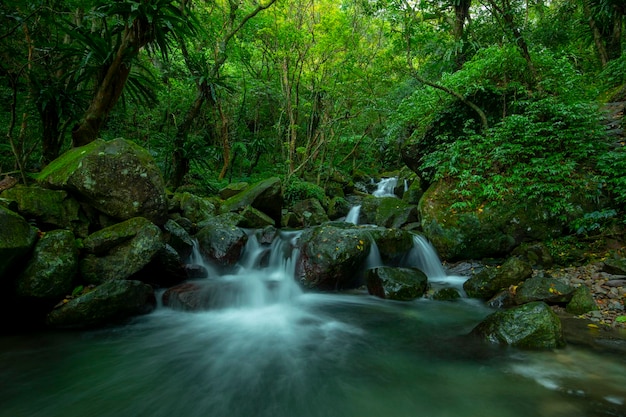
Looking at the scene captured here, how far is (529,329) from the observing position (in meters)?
3.18

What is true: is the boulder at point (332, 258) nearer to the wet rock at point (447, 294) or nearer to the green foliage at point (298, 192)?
the wet rock at point (447, 294)

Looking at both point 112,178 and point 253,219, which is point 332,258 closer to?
point 253,219

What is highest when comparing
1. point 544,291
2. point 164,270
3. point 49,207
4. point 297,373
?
point 49,207

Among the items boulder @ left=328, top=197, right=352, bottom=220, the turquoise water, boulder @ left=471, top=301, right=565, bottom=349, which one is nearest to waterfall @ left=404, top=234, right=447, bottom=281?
the turquoise water

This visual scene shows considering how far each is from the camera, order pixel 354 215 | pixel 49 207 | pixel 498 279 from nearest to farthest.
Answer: pixel 49 207 → pixel 498 279 → pixel 354 215

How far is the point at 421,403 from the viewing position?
2459 mm

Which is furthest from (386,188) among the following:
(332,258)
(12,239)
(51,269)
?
(12,239)

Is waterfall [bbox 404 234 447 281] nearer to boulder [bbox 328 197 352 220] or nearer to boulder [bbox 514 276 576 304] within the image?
boulder [bbox 514 276 576 304]

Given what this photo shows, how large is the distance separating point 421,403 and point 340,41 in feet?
38.9

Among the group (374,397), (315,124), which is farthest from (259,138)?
(374,397)

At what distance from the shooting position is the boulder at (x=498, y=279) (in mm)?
4898

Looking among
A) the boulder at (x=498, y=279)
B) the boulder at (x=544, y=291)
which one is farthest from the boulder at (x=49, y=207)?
the boulder at (x=544, y=291)

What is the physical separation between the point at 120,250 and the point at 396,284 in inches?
171

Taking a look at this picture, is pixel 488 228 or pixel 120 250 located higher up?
pixel 488 228
